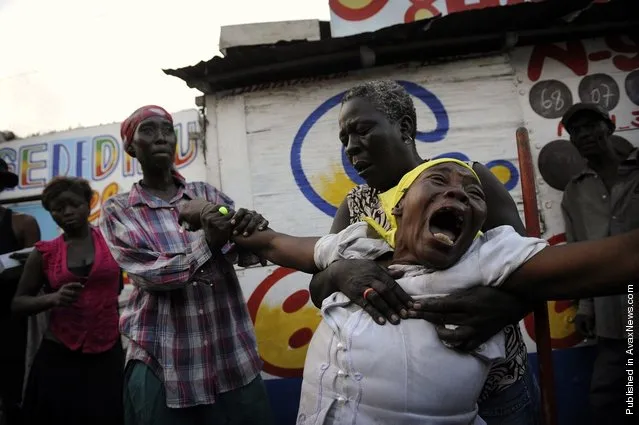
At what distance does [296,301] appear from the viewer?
394 cm

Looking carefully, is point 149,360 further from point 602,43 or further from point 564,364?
point 602,43

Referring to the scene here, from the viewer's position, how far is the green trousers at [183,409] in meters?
2.12

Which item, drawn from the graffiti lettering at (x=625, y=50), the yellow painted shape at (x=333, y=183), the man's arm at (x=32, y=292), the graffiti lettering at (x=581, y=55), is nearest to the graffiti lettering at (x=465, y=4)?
the graffiti lettering at (x=581, y=55)

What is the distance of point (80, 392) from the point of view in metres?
2.90

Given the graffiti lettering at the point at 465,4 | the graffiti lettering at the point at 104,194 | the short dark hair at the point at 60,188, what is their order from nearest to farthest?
the short dark hair at the point at 60,188 < the graffiti lettering at the point at 465,4 < the graffiti lettering at the point at 104,194

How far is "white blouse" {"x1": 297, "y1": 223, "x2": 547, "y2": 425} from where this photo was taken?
4.01 feet

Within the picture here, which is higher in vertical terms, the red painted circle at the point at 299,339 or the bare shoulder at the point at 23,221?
the bare shoulder at the point at 23,221

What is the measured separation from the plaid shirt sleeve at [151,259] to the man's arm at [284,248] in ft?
0.86

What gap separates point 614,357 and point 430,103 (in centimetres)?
231

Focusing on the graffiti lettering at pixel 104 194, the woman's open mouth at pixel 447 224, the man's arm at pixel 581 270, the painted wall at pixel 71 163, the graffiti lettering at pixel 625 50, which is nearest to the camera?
the man's arm at pixel 581 270

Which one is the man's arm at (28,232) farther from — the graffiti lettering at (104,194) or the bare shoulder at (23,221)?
the graffiti lettering at (104,194)

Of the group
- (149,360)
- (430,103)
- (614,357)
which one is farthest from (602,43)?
(149,360)

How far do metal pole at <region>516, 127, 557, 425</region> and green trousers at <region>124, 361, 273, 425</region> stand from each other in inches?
52.8

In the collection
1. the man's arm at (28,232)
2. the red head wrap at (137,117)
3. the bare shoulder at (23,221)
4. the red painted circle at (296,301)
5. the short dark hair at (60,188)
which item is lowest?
the red painted circle at (296,301)
